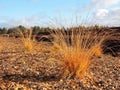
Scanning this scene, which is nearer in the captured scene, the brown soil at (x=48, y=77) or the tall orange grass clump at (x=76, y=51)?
the brown soil at (x=48, y=77)

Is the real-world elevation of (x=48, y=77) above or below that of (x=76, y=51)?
below

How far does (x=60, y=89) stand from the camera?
23.0 feet

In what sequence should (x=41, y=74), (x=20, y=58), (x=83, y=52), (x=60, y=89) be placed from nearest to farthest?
1. (x=60, y=89)
2. (x=83, y=52)
3. (x=41, y=74)
4. (x=20, y=58)

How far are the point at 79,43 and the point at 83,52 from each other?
217 millimetres

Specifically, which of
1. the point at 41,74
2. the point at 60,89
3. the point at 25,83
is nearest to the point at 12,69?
the point at 41,74

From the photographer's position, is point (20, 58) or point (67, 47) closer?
point (67, 47)

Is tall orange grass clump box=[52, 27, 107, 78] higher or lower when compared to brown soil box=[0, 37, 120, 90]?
higher

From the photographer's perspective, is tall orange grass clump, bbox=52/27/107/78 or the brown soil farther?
tall orange grass clump, bbox=52/27/107/78

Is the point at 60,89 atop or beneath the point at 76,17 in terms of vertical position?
beneath

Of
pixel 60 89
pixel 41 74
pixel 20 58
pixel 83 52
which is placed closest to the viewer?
pixel 60 89

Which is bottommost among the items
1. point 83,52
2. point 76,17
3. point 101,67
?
point 101,67

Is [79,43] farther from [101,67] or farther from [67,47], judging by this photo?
[101,67]

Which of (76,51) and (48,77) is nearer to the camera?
(76,51)

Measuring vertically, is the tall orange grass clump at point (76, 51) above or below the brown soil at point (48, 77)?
above
